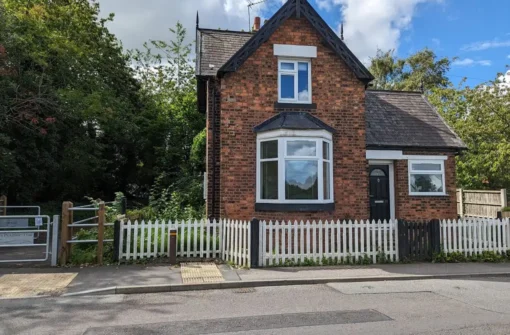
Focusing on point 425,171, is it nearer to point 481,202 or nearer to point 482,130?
point 481,202

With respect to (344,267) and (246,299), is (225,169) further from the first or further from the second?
(246,299)

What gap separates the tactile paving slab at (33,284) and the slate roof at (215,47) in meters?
6.68

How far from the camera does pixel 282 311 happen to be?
5777 mm

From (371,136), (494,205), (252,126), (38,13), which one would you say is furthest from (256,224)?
(38,13)

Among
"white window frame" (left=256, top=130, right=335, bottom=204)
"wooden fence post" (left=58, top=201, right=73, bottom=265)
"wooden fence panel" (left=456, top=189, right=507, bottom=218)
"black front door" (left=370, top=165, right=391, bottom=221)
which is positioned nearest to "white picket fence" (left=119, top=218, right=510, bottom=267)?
"white window frame" (left=256, top=130, right=335, bottom=204)

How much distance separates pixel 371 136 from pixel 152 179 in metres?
15.9

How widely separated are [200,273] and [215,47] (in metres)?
7.74

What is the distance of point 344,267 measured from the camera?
8.85 m

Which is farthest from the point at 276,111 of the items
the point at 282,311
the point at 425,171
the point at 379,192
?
the point at 282,311

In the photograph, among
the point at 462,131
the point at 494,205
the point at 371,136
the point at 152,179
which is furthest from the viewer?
the point at 152,179

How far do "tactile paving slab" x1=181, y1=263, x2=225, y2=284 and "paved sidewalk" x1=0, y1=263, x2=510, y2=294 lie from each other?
135mm

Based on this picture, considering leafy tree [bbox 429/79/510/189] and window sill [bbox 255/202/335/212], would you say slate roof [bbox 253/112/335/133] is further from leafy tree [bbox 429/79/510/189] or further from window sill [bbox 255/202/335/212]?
leafy tree [bbox 429/79/510/189]

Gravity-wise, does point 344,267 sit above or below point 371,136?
below

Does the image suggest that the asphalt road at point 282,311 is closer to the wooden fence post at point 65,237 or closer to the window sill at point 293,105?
the wooden fence post at point 65,237
